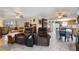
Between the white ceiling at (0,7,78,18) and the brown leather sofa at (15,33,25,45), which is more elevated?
the white ceiling at (0,7,78,18)

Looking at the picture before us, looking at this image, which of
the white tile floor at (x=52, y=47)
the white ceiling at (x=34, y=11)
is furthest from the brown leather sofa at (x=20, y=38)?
the white ceiling at (x=34, y=11)

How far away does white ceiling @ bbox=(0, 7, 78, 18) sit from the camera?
9.55 ft

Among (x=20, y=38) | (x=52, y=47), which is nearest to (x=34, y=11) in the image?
(x=20, y=38)

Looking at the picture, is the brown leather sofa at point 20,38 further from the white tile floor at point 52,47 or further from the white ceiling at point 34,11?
the white ceiling at point 34,11

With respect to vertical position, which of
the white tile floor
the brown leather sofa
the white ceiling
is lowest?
→ the white tile floor

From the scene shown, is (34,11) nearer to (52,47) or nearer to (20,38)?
(20,38)

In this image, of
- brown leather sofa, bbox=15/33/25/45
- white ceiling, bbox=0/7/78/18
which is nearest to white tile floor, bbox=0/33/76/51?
brown leather sofa, bbox=15/33/25/45

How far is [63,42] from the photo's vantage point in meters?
2.94

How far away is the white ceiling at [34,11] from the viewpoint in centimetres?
291

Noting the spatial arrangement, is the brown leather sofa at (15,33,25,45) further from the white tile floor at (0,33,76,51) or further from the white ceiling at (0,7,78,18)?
the white ceiling at (0,7,78,18)
